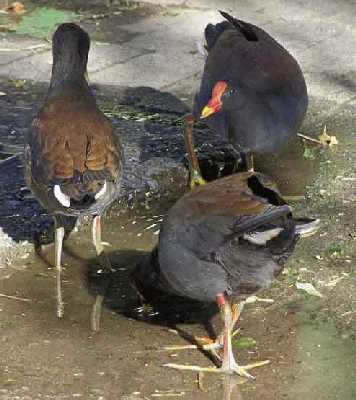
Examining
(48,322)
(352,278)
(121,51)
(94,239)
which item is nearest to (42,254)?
(94,239)

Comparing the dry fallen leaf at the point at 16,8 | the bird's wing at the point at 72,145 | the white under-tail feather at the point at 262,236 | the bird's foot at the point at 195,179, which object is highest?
the white under-tail feather at the point at 262,236

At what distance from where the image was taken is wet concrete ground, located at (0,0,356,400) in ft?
15.4

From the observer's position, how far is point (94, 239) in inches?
228

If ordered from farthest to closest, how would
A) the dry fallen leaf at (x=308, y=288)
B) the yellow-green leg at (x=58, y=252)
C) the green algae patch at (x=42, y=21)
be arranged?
the green algae patch at (x=42, y=21) < the yellow-green leg at (x=58, y=252) < the dry fallen leaf at (x=308, y=288)

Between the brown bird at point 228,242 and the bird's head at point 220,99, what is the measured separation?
4.63ft

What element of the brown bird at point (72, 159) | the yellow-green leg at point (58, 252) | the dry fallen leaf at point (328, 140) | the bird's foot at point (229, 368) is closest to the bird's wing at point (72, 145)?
the brown bird at point (72, 159)

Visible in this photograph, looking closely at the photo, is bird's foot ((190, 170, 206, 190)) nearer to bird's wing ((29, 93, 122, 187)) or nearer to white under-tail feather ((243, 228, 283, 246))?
bird's wing ((29, 93, 122, 187))

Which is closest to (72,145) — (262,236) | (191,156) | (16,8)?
(262,236)

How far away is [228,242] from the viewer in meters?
4.71

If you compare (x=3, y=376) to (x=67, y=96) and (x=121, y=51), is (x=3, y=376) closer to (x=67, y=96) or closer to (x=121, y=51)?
(x=67, y=96)

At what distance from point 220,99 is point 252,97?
191mm

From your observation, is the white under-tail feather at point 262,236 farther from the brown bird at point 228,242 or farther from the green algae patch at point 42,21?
the green algae patch at point 42,21

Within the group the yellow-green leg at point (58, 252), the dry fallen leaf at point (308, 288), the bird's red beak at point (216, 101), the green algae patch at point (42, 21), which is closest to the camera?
the dry fallen leaf at point (308, 288)

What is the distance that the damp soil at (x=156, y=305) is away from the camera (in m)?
4.71
